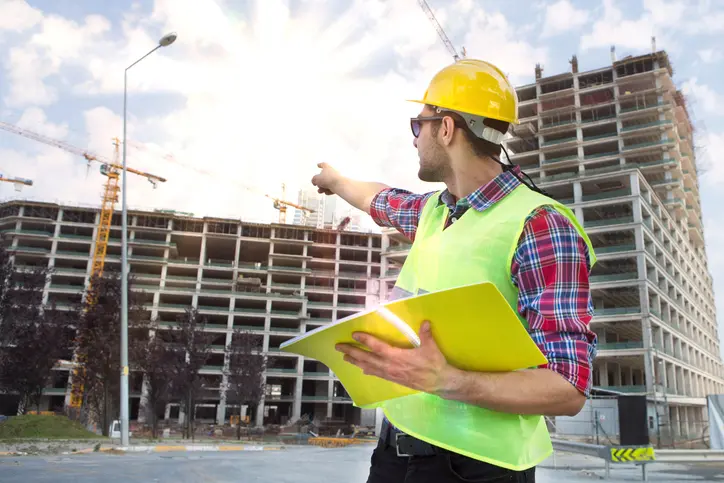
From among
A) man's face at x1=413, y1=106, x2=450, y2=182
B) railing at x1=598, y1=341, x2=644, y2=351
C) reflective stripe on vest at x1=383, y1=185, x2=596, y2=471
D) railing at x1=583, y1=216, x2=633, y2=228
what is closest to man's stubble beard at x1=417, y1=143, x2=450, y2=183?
man's face at x1=413, y1=106, x2=450, y2=182

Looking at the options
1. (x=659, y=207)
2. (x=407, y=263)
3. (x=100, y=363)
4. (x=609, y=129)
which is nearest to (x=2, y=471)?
(x=407, y=263)

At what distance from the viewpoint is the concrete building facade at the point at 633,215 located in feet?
156

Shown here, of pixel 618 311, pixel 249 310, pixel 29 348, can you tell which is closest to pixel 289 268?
pixel 249 310

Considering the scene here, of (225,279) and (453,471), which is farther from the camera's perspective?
(225,279)

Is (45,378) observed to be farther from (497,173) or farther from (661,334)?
(661,334)

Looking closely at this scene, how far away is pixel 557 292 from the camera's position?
1427 mm

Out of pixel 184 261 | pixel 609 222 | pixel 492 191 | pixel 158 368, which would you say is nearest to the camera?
pixel 492 191

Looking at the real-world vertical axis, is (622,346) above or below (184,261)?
below

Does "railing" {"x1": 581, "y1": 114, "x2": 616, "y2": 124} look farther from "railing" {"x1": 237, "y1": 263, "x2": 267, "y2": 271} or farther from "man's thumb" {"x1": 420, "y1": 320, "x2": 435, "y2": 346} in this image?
"man's thumb" {"x1": 420, "y1": 320, "x2": 435, "y2": 346}

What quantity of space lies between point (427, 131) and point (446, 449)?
0.99 metres

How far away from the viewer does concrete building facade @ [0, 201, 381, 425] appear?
6881 centimetres

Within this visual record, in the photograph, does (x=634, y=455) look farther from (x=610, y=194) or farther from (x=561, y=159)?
(x=561, y=159)

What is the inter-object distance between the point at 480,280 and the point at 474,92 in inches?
25.6

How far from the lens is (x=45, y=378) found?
3272 centimetres
